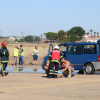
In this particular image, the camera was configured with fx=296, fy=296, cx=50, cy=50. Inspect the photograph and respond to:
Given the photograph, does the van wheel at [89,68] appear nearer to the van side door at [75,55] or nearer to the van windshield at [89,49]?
the van side door at [75,55]

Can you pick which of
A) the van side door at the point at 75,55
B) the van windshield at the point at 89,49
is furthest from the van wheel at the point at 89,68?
the van windshield at the point at 89,49

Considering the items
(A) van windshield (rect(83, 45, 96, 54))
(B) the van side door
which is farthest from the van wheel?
(A) van windshield (rect(83, 45, 96, 54))

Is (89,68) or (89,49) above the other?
(89,49)

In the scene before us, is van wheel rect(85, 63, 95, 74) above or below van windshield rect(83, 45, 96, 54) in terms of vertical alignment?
below

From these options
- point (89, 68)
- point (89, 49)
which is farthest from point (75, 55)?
point (89, 68)

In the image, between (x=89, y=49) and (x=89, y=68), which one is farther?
(x=89, y=49)

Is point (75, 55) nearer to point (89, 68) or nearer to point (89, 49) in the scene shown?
point (89, 49)

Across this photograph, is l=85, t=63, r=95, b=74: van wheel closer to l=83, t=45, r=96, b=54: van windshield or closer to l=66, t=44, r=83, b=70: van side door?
l=66, t=44, r=83, b=70: van side door

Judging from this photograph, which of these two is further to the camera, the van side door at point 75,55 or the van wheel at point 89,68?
the van side door at point 75,55

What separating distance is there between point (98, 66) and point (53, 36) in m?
176

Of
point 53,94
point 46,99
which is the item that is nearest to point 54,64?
point 53,94

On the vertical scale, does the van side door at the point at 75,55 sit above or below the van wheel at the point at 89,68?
above

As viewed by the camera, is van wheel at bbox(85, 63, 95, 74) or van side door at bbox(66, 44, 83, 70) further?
van side door at bbox(66, 44, 83, 70)

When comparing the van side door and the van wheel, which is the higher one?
the van side door
